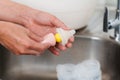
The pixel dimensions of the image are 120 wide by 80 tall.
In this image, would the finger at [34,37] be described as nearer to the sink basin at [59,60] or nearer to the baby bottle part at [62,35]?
the baby bottle part at [62,35]

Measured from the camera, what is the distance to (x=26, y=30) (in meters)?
0.67

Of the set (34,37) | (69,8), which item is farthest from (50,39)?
(69,8)

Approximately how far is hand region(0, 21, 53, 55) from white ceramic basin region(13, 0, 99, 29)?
0.83 ft

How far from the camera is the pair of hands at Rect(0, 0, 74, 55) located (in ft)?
2.15

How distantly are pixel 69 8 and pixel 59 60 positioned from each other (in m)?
0.24

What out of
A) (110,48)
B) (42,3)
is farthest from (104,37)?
(42,3)

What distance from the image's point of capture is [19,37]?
65cm

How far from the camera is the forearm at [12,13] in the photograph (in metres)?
0.77

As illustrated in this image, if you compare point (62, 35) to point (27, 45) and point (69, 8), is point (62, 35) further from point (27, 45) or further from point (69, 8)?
point (69, 8)

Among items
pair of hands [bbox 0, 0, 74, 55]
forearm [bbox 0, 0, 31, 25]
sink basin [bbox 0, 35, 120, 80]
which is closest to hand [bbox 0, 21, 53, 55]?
pair of hands [bbox 0, 0, 74, 55]

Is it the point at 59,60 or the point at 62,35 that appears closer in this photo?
the point at 62,35

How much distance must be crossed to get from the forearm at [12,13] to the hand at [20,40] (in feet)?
0.33

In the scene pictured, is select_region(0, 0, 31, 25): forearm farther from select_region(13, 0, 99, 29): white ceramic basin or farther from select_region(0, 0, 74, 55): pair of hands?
select_region(13, 0, 99, 29): white ceramic basin

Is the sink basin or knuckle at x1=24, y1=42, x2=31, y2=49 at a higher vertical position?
knuckle at x1=24, y1=42, x2=31, y2=49
